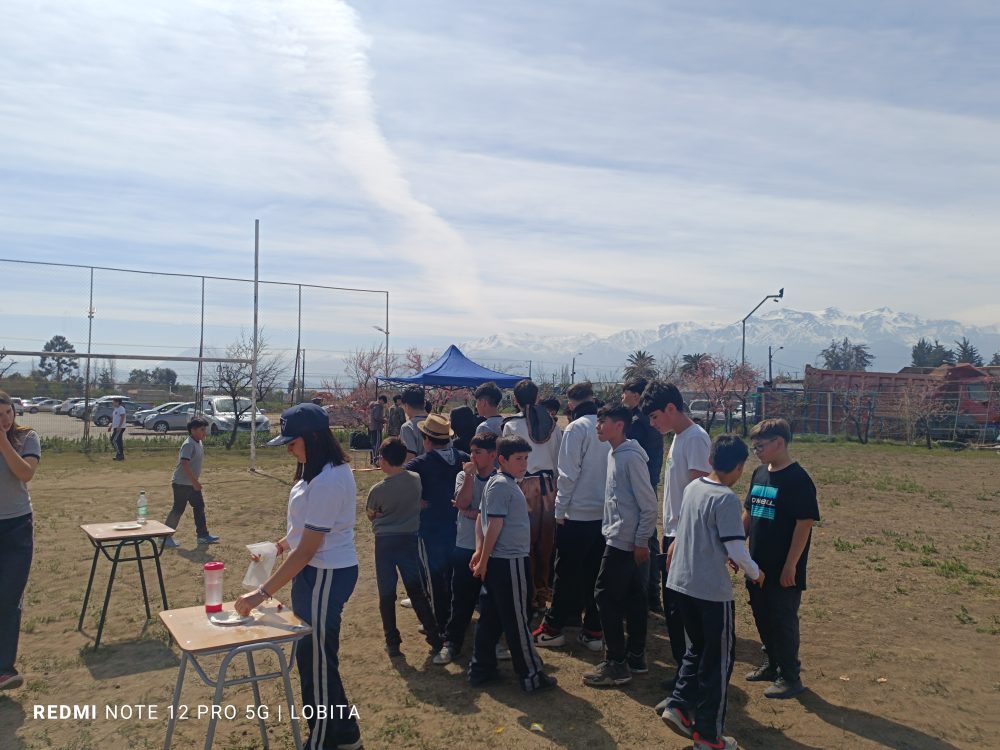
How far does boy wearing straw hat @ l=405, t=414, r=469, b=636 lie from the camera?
5.43 m

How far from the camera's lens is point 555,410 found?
647 centimetres

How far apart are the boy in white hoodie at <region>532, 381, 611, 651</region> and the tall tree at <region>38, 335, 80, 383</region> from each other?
59.5ft

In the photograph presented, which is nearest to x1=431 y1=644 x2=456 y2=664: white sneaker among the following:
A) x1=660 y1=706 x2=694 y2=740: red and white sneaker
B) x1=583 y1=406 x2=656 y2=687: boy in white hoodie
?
x1=583 y1=406 x2=656 y2=687: boy in white hoodie

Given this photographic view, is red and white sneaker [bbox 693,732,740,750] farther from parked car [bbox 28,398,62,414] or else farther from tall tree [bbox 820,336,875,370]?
tall tree [bbox 820,336,875,370]

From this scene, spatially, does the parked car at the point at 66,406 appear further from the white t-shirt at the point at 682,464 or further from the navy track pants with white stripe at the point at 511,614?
the white t-shirt at the point at 682,464

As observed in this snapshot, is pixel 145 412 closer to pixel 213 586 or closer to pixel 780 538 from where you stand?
pixel 213 586

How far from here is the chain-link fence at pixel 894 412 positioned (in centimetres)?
2781

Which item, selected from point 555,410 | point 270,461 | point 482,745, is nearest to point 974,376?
point 270,461

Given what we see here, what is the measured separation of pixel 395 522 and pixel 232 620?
178 cm

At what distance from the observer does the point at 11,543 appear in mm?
4680

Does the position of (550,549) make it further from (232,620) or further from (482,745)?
(232,620)

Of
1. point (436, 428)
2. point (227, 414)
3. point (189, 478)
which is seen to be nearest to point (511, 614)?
point (436, 428)

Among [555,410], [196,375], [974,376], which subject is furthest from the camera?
[974,376]

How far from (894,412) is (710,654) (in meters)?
29.4
